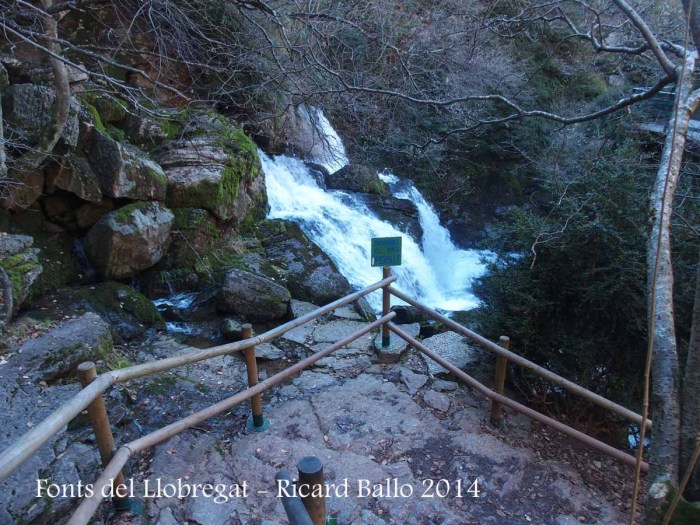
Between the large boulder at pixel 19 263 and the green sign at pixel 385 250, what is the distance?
3.26 meters

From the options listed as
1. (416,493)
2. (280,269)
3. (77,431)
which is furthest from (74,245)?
(416,493)

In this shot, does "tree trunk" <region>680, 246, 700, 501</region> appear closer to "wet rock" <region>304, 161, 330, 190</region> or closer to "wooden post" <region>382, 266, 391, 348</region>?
"wooden post" <region>382, 266, 391, 348</region>

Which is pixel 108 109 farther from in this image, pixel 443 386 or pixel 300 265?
pixel 443 386

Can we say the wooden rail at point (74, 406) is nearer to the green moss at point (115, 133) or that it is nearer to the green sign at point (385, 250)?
the green sign at point (385, 250)

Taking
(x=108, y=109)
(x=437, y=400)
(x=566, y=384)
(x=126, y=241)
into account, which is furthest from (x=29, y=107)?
(x=566, y=384)

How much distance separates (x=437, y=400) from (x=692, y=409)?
2527 mm

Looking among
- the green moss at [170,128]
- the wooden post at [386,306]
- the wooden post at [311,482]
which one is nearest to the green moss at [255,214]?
the green moss at [170,128]

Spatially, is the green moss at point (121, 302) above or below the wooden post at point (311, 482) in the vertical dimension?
below

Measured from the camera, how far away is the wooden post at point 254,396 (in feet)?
9.95

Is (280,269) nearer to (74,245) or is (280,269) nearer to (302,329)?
(302,329)

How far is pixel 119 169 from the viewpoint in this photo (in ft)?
17.1

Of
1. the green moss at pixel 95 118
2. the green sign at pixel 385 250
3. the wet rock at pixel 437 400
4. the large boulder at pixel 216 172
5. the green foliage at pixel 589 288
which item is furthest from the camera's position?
the large boulder at pixel 216 172

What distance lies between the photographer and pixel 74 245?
5.22 metres

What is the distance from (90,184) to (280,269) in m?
2.69
